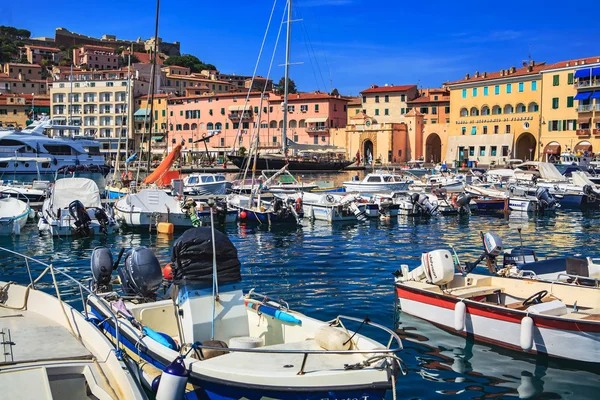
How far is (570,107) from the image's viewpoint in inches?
2554

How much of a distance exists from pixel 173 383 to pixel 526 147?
239ft

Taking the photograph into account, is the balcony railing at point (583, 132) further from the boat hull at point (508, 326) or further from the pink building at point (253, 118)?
the boat hull at point (508, 326)

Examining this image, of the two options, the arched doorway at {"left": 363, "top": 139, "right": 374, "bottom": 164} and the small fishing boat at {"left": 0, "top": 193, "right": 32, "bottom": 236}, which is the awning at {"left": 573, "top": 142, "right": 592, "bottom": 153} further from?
the small fishing boat at {"left": 0, "top": 193, "right": 32, "bottom": 236}

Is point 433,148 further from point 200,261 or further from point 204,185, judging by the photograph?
point 200,261

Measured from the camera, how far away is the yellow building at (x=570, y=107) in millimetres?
62406

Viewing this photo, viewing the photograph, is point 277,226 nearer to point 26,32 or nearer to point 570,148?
point 570,148

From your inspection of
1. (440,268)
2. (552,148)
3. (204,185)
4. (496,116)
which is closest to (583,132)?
(552,148)

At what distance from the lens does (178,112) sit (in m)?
96.1

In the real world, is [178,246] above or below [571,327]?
above

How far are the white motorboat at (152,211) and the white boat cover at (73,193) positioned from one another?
129 cm

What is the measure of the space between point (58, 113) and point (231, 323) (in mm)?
101823

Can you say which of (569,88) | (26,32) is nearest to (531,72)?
(569,88)

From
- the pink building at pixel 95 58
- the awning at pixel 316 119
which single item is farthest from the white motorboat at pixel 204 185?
the pink building at pixel 95 58

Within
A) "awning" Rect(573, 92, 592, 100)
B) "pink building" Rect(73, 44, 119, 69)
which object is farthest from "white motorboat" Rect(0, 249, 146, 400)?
"pink building" Rect(73, 44, 119, 69)
